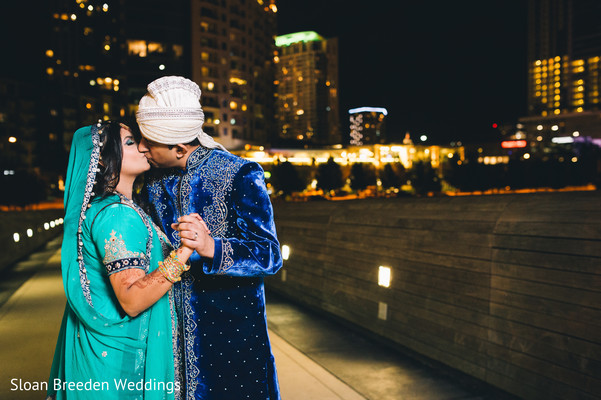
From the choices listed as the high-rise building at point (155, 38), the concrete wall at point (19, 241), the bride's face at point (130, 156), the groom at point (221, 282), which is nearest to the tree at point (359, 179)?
the high-rise building at point (155, 38)

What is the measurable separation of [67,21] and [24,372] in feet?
295

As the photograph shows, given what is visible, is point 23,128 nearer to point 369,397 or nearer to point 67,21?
point 67,21

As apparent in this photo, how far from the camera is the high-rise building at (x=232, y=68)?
Answer: 278ft

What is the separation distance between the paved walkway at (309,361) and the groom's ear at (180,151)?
2635mm

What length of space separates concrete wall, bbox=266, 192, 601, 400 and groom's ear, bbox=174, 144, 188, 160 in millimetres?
2676

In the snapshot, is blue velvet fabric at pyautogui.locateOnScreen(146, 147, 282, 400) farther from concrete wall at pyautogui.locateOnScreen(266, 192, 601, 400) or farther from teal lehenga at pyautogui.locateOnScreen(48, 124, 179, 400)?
concrete wall at pyautogui.locateOnScreen(266, 192, 601, 400)

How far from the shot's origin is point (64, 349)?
190 centimetres

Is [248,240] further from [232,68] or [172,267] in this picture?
[232,68]

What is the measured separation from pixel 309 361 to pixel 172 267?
143 inches

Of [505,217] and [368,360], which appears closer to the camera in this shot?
[505,217]

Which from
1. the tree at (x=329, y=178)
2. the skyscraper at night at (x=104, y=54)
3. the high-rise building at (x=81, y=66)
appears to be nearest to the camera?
the tree at (x=329, y=178)


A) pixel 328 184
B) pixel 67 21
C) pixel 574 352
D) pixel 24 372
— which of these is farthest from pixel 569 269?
pixel 67 21

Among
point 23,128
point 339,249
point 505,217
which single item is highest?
point 23,128

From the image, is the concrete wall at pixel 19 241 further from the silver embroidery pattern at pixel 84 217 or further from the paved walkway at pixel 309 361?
the silver embroidery pattern at pixel 84 217
